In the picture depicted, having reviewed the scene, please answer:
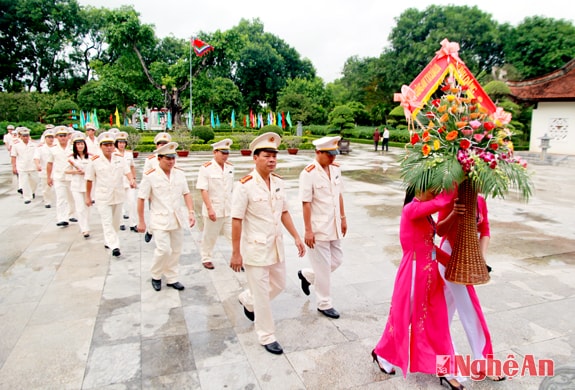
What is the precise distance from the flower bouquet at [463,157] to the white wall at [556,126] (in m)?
21.8

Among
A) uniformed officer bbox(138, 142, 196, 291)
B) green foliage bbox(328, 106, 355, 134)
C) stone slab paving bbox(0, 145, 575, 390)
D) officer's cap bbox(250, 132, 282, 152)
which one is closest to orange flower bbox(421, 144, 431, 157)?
officer's cap bbox(250, 132, 282, 152)

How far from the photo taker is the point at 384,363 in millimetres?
2857

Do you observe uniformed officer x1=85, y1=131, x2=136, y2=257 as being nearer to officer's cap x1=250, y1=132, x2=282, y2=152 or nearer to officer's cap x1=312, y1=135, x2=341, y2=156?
officer's cap x1=250, y1=132, x2=282, y2=152

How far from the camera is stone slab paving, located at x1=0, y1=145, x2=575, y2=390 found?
2.88 meters

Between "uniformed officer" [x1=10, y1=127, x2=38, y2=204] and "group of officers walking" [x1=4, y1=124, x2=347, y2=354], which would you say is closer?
"group of officers walking" [x1=4, y1=124, x2=347, y2=354]

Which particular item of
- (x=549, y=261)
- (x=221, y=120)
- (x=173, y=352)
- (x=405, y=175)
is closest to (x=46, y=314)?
(x=173, y=352)

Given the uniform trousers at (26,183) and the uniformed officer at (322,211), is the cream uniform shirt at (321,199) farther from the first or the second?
the uniform trousers at (26,183)

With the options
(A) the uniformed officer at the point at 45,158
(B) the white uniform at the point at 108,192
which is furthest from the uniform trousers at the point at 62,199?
(B) the white uniform at the point at 108,192

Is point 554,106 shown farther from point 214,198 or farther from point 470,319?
point 470,319

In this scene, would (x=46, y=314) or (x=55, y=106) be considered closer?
(x=46, y=314)

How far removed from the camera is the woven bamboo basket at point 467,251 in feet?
8.73

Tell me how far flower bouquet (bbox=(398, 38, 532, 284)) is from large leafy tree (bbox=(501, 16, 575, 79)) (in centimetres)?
3025

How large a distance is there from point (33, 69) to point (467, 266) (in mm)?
46464

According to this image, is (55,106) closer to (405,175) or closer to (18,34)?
(18,34)
